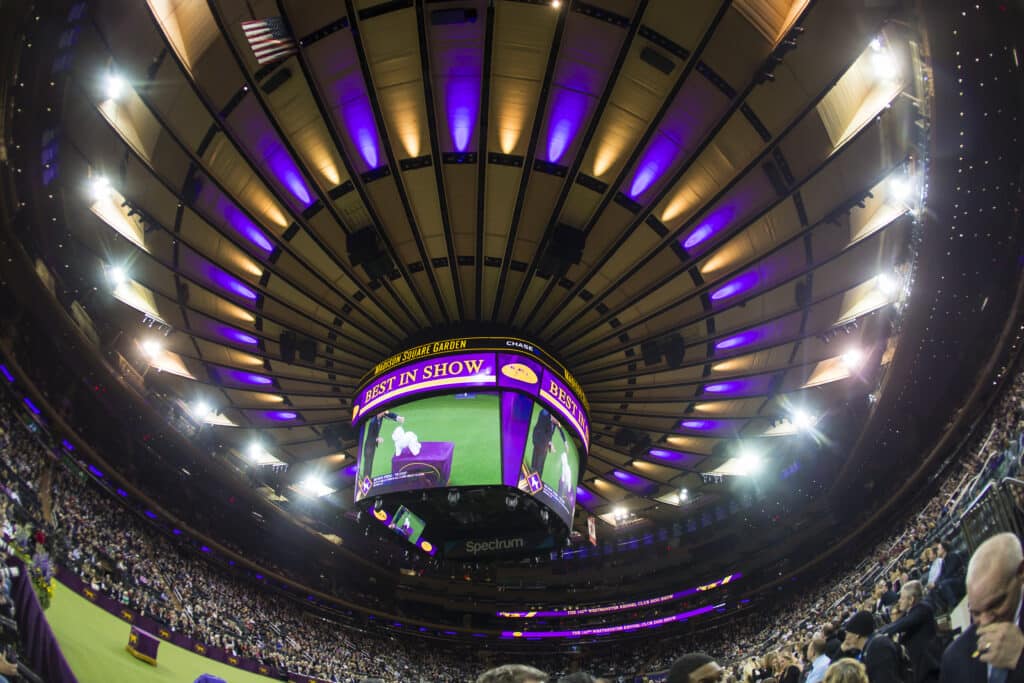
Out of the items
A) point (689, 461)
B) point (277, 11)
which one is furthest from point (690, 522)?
point (277, 11)

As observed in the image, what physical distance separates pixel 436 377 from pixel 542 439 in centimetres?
385

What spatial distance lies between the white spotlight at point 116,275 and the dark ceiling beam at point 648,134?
13.1 meters

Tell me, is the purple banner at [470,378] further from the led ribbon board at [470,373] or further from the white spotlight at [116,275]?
the white spotlight at [116,275]

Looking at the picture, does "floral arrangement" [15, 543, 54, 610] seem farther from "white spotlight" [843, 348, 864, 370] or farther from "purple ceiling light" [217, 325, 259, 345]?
"white spotlight" [843, 348, 864, 370]

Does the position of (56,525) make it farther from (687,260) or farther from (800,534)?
(800,534)

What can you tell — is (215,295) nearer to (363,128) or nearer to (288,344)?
(288,344)

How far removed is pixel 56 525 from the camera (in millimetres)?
24672

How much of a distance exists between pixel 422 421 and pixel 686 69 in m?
12.0

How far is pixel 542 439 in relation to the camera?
1977cm

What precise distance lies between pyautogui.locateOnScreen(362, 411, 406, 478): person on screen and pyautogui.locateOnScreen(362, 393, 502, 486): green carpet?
14 centimetres

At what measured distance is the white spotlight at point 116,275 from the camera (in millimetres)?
20797

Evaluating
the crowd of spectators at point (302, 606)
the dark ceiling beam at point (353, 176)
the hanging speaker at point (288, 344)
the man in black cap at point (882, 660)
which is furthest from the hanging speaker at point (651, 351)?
the man in black cap at point (882, 660)

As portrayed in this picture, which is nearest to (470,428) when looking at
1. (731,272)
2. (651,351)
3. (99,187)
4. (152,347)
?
(651,351)

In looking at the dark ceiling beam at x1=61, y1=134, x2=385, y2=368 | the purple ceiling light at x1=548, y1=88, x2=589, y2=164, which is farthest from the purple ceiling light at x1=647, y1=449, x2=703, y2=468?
the purple ceiling light at x1=548, y1=88, x2=589, y2=164
